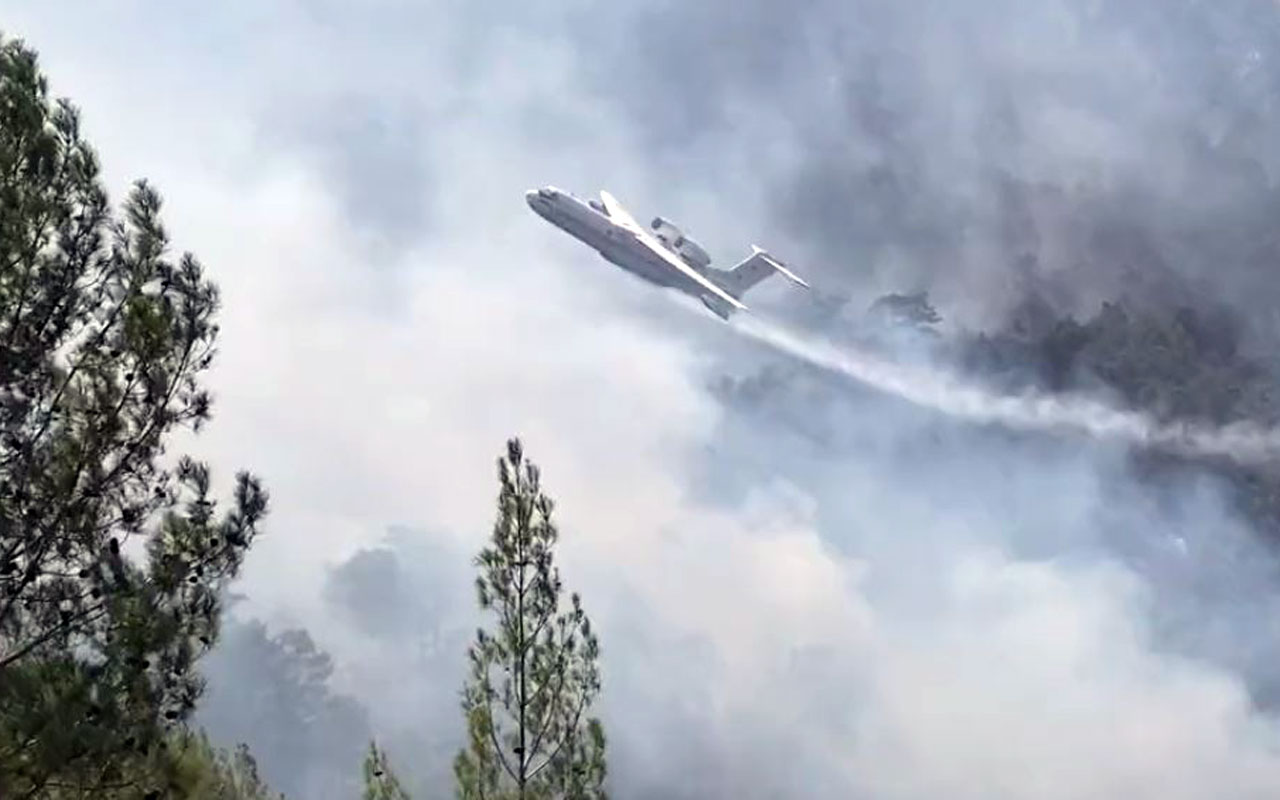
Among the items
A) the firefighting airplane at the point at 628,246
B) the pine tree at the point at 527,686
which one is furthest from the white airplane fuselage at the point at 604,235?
the pine tree at the point at 527,686

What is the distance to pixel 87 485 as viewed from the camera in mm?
21531

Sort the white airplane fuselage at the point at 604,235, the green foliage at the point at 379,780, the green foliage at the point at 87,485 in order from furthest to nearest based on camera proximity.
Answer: the white airplane fuselage at the point at 604,235
the green foliage at the point at 379,780
the green foliage at the point at 87,485

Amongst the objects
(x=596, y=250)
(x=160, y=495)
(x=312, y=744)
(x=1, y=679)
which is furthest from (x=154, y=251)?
(x=312, y=744)

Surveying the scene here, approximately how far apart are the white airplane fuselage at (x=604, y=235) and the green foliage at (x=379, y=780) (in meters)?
87.4

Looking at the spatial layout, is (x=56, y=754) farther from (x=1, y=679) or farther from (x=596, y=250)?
(x=596, y=250)

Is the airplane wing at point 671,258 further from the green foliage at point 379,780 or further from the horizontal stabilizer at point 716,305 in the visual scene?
the green foliage at point 379,780

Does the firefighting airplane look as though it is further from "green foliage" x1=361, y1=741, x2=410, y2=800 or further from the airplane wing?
"green foliage" x1=361, y1=741, x2=410, y2=800

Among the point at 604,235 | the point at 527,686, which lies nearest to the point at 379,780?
the point at 527,686

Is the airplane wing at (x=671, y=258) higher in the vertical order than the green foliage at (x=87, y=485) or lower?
higher

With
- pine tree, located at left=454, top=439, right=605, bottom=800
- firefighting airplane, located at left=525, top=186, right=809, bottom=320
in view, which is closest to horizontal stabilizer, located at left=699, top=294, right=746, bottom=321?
firefighting airplane, located at left=525, top=186, right=809, bottom=320

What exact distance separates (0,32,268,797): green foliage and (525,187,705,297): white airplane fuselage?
9407cm

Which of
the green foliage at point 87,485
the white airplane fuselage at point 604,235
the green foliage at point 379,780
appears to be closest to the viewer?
the green foliage at point 87,485

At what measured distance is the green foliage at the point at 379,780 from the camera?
99.8 feet

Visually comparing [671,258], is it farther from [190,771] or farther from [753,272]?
[190,771]
